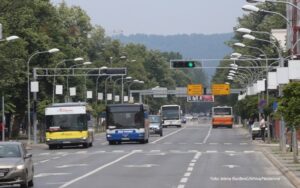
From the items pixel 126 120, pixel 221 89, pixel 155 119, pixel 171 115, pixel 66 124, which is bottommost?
pixel 66 124

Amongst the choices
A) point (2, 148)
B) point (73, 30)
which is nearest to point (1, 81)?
point (2, 148)

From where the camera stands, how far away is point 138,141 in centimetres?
6462

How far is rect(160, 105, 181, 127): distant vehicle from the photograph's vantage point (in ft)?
412

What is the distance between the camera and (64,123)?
57.1 m

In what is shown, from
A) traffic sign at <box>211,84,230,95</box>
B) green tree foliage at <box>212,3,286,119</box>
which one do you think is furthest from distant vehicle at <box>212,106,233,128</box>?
traffic sign at <box>211,84,230,95</box>

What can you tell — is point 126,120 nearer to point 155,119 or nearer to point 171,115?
point 155,119

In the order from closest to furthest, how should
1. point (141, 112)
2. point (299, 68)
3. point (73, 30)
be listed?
1. point (299, 68)
2. point (141, 112)
3. point (73, 30)

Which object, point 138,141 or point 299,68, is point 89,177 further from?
point 138,141

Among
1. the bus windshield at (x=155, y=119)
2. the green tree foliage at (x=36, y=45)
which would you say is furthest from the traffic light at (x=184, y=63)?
the bus windshield at (x=155, y=119)

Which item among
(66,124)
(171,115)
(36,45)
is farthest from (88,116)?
(171,115)

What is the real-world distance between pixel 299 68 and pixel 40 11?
190 ft

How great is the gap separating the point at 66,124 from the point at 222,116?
7207 centimetres

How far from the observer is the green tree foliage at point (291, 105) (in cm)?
2847

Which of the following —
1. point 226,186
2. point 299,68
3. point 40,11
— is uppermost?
point 40,11
